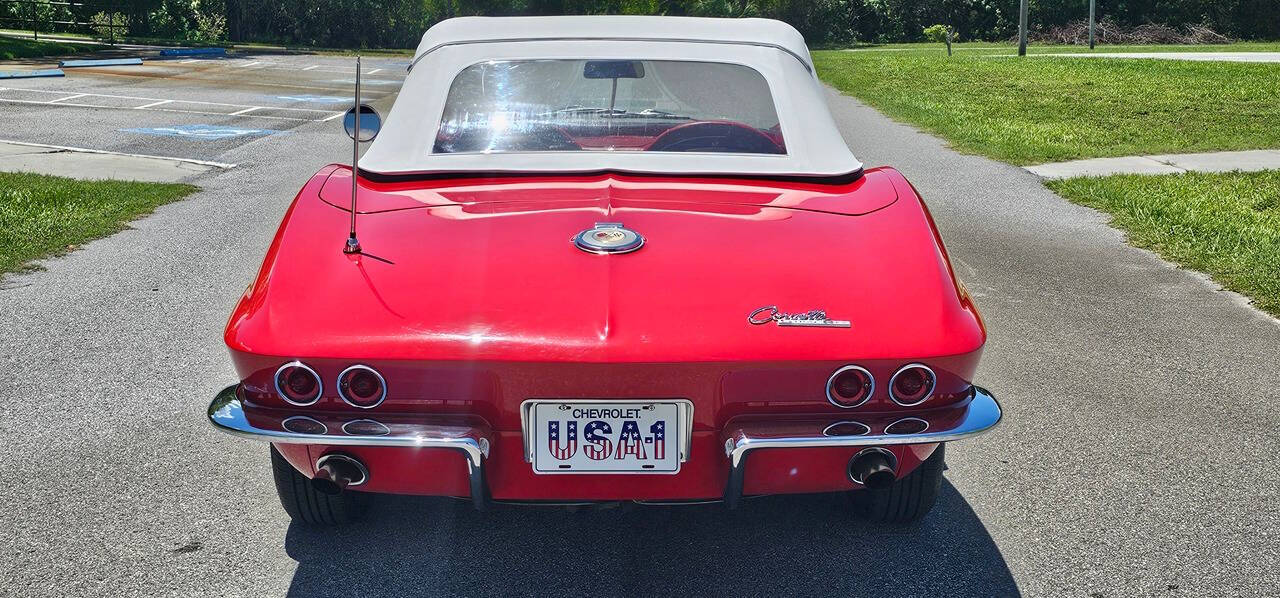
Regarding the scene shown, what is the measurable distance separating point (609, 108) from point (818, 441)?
1.78 meters

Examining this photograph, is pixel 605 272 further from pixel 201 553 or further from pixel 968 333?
pixel 201 553

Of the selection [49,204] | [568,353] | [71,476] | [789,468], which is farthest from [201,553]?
[49,204]

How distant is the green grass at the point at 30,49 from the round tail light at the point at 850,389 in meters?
28.3

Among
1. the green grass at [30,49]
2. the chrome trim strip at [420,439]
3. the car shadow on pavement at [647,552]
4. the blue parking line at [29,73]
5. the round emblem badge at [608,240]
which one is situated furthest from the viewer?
the green grass at [30,49]

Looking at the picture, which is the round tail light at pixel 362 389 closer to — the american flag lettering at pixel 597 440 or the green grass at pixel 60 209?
the american flag lettering at pixel 597 440

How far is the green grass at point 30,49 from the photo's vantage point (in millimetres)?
27328

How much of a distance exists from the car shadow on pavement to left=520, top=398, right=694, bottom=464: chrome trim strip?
1.26 ft

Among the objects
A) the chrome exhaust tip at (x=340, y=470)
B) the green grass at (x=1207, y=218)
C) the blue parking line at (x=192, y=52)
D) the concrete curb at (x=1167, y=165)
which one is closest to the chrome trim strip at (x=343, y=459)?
the chrome exhaust tip at (x=340, y=470)

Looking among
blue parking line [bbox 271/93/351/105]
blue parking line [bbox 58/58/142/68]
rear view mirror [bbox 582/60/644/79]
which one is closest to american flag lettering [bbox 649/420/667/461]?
rear view mirror [bbox 582/60/644/79]

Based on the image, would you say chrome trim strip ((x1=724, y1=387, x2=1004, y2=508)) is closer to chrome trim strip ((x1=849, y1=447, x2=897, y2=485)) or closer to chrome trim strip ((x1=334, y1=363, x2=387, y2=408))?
chrome trim strip ((x1=849, y1=447, x2=897, y2=485))

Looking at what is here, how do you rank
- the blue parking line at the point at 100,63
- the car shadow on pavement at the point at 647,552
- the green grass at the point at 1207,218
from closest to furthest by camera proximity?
1. the car shadow on pavement at the point at 647,552
2. the green grass at the point at 1207,218
3. the blue parking line at the point at 100,63

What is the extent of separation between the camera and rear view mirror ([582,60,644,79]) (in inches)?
163

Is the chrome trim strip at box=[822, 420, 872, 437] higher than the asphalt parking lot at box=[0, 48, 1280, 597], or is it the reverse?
the chrome trim strip at box=[822, 420, 872, 437]

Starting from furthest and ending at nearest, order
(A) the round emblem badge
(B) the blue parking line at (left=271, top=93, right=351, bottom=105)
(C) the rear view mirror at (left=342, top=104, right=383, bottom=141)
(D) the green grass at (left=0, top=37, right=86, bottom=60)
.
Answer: (D) the green grass at (left=0, top=37, right=86, bottom=60)
(B) the blue parking line at (left=271, top=93, right=351, bottom=105)
(C) the rear view mirror at (left=342, top=104, right=383, bottom=141)
(A) the round emblem badge
